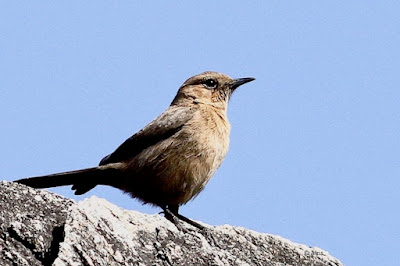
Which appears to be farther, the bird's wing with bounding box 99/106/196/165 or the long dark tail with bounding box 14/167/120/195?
the bird's wing with bounding box 99/106/196/165

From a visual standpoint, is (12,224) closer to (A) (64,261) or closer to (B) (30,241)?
(B) (30,241)

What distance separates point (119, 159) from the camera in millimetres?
8227

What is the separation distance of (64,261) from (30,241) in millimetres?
286

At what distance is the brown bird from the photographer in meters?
7.75

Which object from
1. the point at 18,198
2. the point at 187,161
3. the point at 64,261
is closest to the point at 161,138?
the point at 187,161

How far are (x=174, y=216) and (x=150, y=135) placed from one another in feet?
3.95

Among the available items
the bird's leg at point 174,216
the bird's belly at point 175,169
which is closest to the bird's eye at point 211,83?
the bird's belly at point 175,169

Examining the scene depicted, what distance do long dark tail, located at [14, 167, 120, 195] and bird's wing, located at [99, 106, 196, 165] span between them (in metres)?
0.18

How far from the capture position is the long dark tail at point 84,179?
7.92 metres

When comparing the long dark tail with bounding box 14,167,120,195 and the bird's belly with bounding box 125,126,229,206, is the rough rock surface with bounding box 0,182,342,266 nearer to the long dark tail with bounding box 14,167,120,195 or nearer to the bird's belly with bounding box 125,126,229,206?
the bird's belly with bounding box 125,126,229,206

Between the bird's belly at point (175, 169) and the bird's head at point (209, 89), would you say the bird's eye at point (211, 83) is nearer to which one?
the bird's head at point (209, 89)

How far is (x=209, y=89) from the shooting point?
9312mm

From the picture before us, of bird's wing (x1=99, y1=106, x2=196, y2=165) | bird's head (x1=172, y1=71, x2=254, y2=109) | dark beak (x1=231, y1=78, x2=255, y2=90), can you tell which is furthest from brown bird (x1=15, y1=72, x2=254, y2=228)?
dark beak (x1=231, y1=78, x2=255, y2=90)

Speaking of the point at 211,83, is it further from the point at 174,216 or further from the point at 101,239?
the point at 101,239
